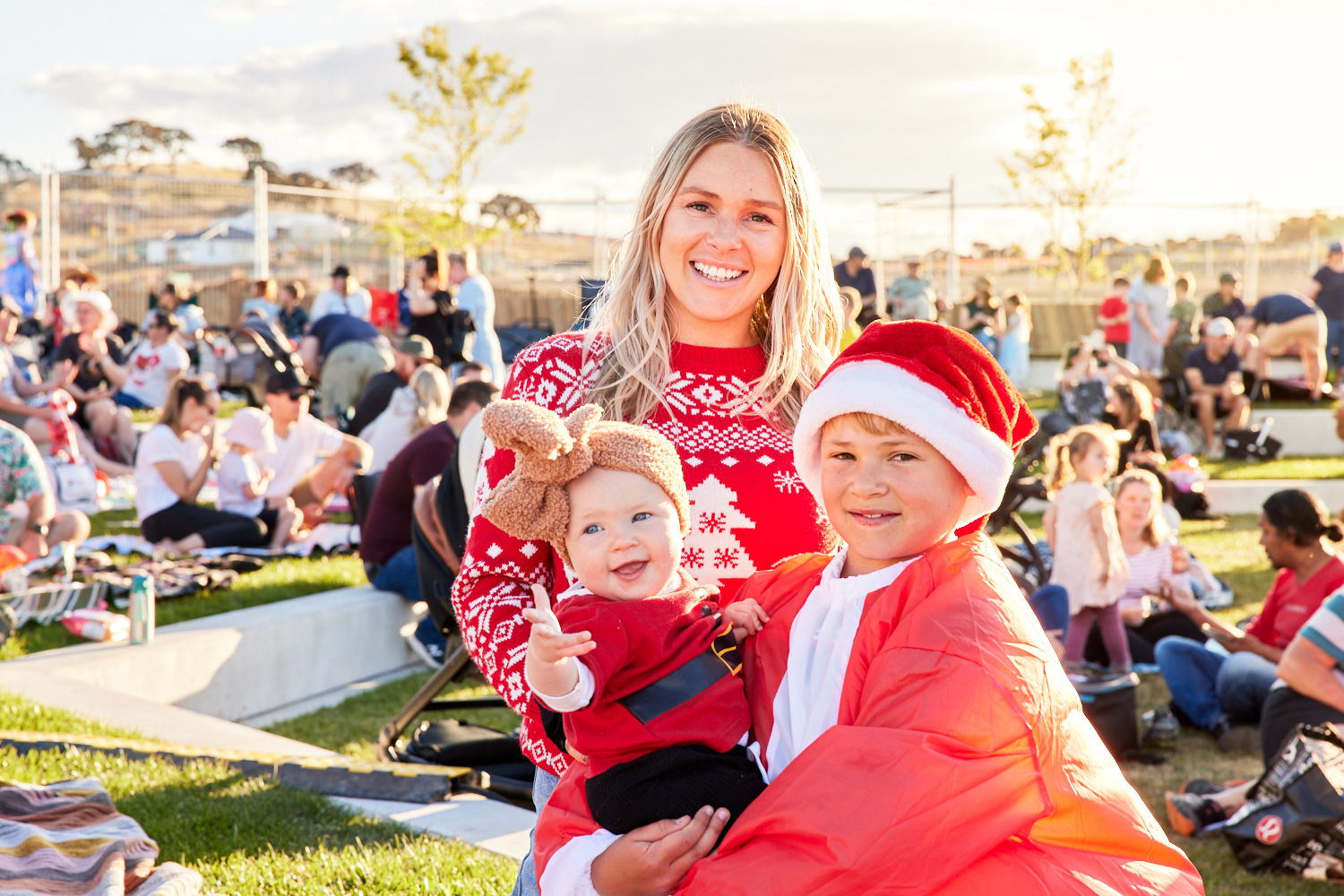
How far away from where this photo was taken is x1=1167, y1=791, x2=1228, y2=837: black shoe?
4.66m

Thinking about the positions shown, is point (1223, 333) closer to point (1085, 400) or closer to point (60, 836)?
point (1085, 400)

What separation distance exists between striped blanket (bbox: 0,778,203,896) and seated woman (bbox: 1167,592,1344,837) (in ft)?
12.2

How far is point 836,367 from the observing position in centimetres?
188

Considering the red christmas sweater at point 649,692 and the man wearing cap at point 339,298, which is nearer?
the red christmas sweater at point 649,692

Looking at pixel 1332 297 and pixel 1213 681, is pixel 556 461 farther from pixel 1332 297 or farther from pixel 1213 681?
pixel 1332 297

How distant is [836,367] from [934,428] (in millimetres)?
209

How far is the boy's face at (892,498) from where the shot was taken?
5.77ft

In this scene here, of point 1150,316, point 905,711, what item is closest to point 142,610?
point 905,711

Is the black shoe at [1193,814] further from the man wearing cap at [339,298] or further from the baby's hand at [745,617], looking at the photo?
the man wearing cap at [339,298]

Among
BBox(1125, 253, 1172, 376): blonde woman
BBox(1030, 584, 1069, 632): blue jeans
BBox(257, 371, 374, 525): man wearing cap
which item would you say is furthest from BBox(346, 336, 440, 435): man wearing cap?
BBox(1125, 253, 1172, 376): blonde woman

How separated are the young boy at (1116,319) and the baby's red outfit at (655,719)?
16.5m

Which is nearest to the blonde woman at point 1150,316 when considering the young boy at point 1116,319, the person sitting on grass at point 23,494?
the young boy at point 1116,319

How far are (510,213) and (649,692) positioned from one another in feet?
68.1

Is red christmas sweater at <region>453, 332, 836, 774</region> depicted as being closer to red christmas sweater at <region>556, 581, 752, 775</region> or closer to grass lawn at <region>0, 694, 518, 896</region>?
red christmas sweater at <region>556, 581, 752, 775</region>
